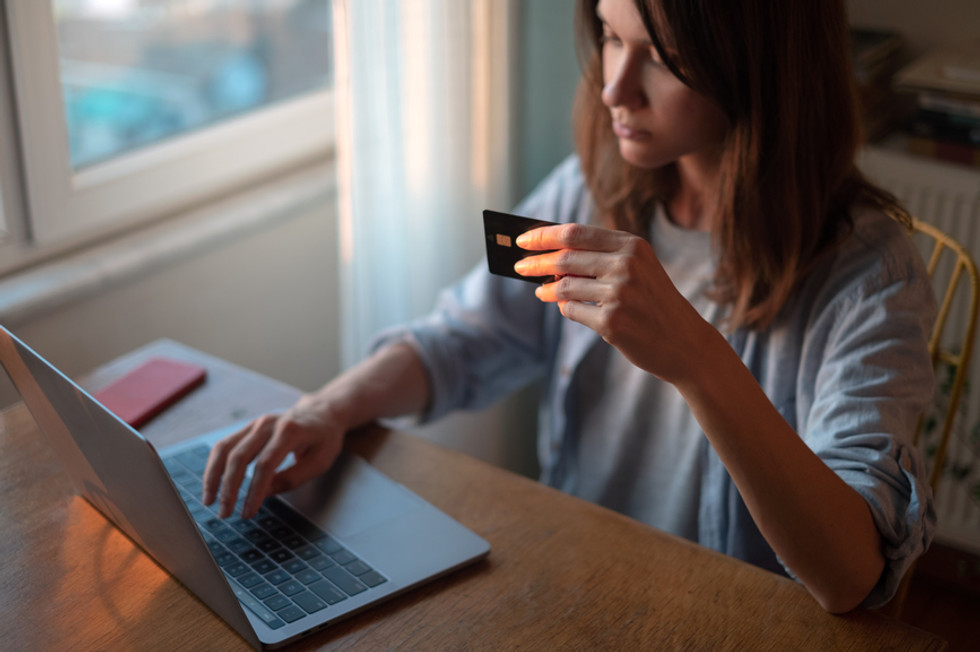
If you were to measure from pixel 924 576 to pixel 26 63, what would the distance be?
194cm

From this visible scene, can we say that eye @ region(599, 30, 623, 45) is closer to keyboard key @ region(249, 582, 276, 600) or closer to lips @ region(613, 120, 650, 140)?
lips @ region(613, 120, 650, 140)

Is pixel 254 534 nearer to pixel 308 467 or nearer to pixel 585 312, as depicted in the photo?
pixel 308 467

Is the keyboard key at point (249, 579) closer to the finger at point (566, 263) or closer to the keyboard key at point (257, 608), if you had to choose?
the keyboard key at point (257, 608)

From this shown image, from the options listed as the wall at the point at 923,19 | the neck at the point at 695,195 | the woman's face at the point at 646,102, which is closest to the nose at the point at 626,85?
the woman's face at the point at 646,102

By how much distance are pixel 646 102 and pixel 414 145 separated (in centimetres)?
75

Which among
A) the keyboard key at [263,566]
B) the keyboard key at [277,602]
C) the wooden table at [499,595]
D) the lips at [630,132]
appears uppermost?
the lips at [630,132]

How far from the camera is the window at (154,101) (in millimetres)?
1396

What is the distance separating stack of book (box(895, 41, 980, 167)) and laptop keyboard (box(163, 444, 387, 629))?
1.28 metres

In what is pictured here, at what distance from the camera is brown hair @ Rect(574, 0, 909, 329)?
91cm

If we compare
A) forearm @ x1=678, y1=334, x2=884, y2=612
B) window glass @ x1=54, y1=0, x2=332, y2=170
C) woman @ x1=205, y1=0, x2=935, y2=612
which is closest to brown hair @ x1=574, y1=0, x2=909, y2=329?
woman @ x1=205, y1=0, x2=935, y2=612

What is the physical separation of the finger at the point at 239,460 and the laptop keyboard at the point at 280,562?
0.06ft

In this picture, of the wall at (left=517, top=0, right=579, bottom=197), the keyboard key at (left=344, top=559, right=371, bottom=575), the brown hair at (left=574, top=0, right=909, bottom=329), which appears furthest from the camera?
the wall at (left=517, top=0, right=579, bottom=197)

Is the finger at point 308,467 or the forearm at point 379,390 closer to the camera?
the finger at point 308,467

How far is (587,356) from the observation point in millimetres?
1225
